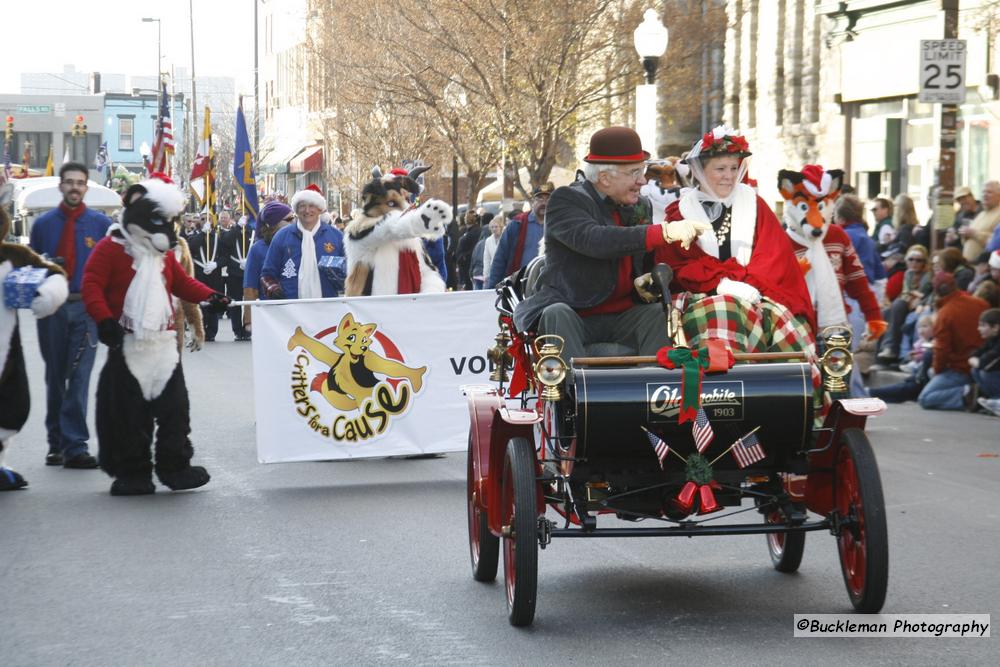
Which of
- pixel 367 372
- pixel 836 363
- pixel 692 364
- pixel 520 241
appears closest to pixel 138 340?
pixel 367 372

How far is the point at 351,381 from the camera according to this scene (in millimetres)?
10711

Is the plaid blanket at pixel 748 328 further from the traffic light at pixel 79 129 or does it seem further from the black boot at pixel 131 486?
the traffic light at pixel 79 129

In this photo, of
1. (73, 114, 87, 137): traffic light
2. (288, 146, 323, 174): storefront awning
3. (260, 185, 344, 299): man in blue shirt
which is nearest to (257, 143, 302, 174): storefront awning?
(288, 146, 323, 174): storefront awning

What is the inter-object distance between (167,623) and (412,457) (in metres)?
5.14

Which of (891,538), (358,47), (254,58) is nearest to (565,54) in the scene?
(358,47)

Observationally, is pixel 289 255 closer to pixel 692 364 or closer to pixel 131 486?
pixel 131 486

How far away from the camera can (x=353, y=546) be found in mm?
8289

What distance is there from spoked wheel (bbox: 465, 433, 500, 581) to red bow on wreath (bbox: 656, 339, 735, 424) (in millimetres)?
1250

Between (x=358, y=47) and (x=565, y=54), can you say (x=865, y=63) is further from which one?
(x=358, y=47)

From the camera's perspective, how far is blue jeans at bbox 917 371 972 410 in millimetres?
14398

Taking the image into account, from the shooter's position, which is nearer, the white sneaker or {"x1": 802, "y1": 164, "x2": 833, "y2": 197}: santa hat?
{"x1": 802, "y1": 164, "x2": 833, "y2": 197}: santa hat

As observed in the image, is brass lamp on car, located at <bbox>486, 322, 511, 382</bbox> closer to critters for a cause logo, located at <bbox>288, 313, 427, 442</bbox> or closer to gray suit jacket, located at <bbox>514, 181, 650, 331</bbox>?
gray suit jacket, located at <bbox>514, 181, 650, 331</bbox>

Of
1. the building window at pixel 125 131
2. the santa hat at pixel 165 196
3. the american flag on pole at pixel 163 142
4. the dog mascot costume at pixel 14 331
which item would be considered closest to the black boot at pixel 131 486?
the dog mascot costume at pixel 14 331

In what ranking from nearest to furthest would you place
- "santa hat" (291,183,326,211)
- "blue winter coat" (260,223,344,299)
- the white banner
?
the white banner, "blue winter coat" (260,223,344,299), "santa hat" (291,183,326,211)
